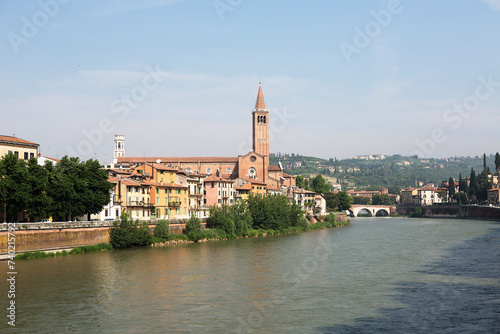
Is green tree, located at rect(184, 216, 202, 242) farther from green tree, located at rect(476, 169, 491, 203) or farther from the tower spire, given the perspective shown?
green tree, located at rect(476, 169, 491, 203)

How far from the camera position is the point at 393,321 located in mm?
24062

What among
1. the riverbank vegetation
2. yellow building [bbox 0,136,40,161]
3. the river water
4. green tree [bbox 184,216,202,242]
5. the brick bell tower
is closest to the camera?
the river water

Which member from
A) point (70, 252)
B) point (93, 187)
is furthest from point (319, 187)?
point (70, 252)

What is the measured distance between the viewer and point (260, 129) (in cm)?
12538

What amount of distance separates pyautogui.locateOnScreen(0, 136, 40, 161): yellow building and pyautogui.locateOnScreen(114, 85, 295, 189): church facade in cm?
5330

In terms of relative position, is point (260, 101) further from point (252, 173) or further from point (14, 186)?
point (14, 186)

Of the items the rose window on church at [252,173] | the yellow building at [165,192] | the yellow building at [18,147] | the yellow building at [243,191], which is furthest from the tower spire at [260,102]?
the yellow building at [18,147]

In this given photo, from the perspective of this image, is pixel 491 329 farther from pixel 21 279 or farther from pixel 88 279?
pixel 21 279

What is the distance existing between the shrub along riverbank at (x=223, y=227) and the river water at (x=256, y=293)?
2757 millimetres

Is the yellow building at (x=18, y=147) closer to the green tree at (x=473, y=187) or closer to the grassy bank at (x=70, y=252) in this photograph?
the grassy bank at (x=70, y=252)

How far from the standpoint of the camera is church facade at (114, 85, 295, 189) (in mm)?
116500

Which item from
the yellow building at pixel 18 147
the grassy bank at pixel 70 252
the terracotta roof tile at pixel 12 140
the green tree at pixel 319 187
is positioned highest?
the terracotta roof tile at pixel 12 140

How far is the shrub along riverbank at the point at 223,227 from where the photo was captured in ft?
166

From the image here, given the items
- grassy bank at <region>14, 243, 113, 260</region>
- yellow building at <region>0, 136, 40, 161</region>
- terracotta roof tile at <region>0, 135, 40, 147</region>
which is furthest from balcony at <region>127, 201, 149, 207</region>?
terracotta roof tile at <region>0, 135, 40, 147</region>
